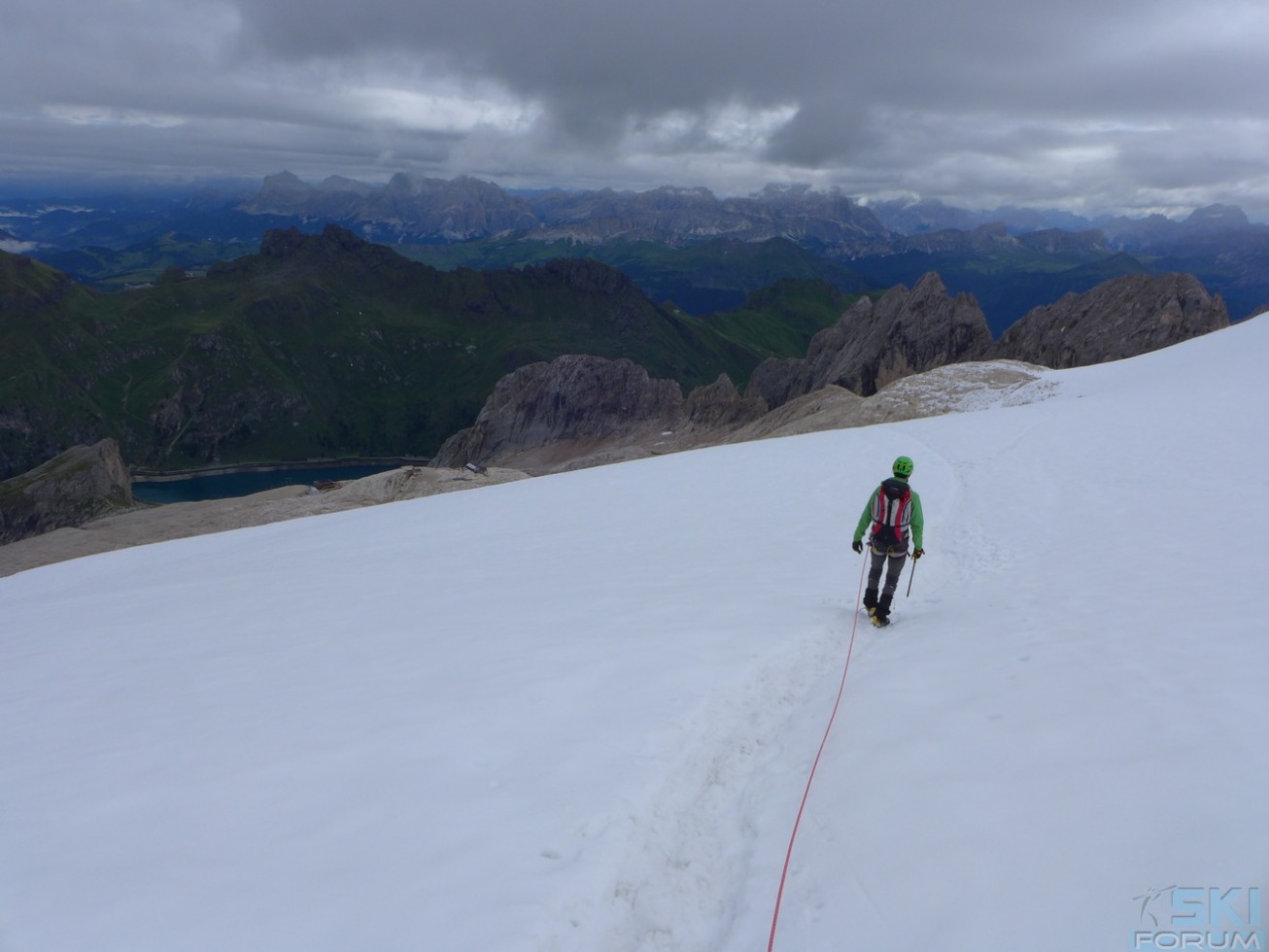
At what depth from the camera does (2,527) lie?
107750mm

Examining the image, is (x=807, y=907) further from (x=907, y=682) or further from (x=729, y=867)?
(x=907, y=682)

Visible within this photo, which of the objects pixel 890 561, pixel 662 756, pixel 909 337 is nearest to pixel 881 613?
pixel 890 561

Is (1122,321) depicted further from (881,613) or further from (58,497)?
(58,497)

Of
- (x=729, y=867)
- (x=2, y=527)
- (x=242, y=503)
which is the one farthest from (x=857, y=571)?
(x=2, y=527)

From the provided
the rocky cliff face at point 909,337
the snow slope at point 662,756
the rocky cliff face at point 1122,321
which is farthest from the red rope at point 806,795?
the rocky cliff face at point 909,337

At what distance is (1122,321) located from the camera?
106562 millimetres

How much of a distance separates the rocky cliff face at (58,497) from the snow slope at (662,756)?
115 m

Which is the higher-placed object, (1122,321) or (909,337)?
(1122,321)

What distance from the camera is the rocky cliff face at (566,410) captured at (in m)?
182

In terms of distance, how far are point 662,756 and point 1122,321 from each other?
125 metres

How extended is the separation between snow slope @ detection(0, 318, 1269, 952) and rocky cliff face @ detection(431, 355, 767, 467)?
16327 centimetres

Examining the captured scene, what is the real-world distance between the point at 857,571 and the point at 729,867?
10.2 m

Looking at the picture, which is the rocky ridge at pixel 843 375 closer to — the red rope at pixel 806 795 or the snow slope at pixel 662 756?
the snow slope at pixel 662 756

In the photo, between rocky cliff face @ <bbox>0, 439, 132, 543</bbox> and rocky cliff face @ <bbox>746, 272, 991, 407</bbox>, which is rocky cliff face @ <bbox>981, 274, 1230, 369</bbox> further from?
rocky cliff face @ <bbox>0, 439, 132, 543</bbox>
